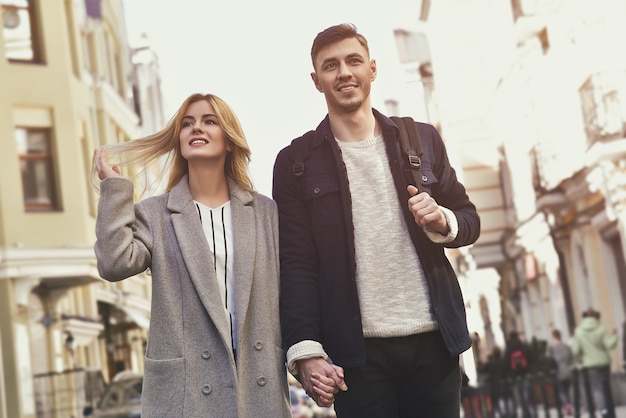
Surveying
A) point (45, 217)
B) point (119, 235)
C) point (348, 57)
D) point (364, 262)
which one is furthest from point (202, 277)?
point (45, 217)

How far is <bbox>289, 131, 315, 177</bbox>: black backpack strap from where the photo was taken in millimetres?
5258

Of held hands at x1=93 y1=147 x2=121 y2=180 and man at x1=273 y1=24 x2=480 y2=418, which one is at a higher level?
held hands at x1=93 y1=147 x2=121 y2=180

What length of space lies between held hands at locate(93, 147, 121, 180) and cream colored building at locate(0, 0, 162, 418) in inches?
867

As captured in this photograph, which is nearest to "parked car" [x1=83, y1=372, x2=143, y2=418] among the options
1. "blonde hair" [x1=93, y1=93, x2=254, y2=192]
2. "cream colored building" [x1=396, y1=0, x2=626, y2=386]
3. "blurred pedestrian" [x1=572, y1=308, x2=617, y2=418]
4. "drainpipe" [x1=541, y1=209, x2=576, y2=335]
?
"cream colored building" [x1=396, y1=0, x2=626, y2=386]

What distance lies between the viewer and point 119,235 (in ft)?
16.7

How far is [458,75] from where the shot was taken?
41.2 m

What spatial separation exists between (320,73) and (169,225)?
872 millimetres

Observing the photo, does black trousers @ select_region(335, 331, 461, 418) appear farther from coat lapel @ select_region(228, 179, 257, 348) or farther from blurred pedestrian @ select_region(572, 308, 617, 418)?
blurred pedestrian @ select_region(572, 308, 617, 418)

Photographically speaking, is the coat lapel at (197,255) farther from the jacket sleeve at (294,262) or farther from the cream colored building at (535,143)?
the cream colored building at (535,143)

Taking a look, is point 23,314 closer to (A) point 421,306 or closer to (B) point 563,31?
(B) point 563,31

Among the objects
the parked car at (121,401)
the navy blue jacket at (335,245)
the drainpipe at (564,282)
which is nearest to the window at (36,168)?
the parked car at (121,401)

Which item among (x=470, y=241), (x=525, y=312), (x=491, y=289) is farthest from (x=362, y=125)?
(x=491, y=289)

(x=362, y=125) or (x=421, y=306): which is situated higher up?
(x=362, y=125)

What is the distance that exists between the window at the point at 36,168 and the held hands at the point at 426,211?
24.1m
